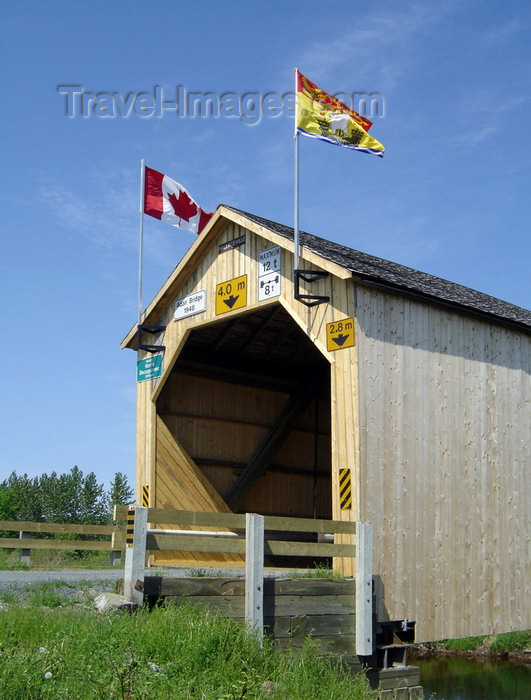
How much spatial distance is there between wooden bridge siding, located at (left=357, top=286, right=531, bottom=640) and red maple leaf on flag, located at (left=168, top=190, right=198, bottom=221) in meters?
5.24

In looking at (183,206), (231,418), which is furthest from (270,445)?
(183,206)

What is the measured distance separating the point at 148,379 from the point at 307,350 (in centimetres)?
434

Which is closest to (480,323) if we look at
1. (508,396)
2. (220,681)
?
(508,396)

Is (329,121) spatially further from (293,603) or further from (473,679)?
(473,679)

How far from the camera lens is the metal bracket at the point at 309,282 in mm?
11477

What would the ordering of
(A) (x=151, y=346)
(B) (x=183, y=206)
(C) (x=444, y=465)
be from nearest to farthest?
1. (C) (x=444, y=465)
2. (A) (x=151, y=346)
3. (B) (x=183, y=206)

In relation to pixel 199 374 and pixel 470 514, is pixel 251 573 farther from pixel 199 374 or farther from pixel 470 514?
pixel 199 374

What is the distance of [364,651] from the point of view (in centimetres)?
924

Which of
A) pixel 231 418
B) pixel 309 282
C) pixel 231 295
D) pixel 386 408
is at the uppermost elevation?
pixel 231 295

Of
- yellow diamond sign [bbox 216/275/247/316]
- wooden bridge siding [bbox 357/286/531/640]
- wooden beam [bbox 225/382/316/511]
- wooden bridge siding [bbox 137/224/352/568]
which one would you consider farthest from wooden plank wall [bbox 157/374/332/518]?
wooden bridge siding [bbox 357/286/531/640]

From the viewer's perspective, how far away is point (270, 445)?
17.4 meters

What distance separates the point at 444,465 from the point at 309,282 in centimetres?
328

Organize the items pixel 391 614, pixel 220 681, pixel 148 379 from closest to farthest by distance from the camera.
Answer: pixel 220 681 < pixel 391 614 < pixel 148 379

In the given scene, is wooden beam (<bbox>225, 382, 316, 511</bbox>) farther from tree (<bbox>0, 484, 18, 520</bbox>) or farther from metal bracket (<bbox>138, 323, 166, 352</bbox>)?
tree (<bbox>0, 484, 18, 520</bbox>)
